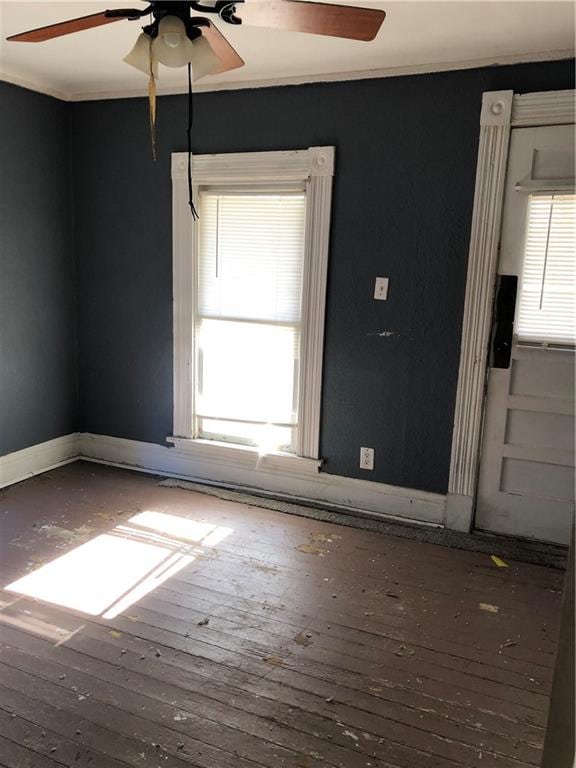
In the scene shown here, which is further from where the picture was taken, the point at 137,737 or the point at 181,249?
the point at 181,249

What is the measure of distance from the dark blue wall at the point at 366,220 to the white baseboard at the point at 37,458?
0.81 meters

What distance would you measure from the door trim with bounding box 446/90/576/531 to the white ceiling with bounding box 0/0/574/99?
0.22 metres

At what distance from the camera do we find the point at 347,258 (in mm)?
3398

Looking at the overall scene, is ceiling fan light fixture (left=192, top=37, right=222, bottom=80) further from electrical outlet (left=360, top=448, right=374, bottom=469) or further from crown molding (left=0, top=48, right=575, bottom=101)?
electrical outlet (left=360, top=448, right=374, bottom=469)

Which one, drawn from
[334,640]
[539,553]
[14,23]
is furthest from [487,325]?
[14,23]

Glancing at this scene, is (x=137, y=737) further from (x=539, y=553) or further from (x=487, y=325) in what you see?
(x=487, y=325)

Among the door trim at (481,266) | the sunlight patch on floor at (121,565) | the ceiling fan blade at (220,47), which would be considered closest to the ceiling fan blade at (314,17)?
the ceiling fan blade at (220,47)

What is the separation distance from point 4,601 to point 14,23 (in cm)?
258

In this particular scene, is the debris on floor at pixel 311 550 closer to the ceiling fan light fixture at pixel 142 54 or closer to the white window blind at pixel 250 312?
the white window blind at pixel 250 312

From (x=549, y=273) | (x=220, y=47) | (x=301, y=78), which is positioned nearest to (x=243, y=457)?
(x=549, y=273)

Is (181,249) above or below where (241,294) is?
above

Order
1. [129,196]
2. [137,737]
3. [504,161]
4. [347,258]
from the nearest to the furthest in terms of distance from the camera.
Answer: [137,737], [504,161], [347,258], [129,196]

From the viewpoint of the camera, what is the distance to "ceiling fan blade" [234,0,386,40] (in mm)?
1689

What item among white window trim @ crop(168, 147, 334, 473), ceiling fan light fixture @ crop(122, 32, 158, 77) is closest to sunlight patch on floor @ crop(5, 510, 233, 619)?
white window trim @ crop(168, 147, 334, 473)
